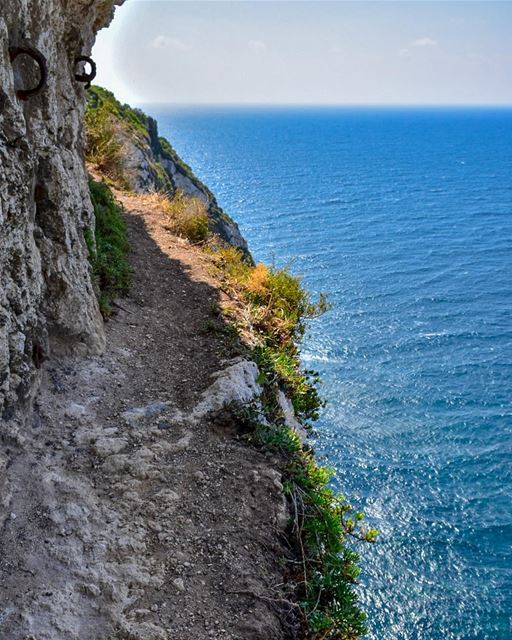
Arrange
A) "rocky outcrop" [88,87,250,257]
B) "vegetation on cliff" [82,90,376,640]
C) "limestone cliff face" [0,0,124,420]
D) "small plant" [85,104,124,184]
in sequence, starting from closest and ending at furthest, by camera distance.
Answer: "vegetation on cliff" [82,90,376,640], "limestone cliff face" [0,0,124,420], "small plant" [85,104,124,184], "rocky outcrop" [88,87,250,257]

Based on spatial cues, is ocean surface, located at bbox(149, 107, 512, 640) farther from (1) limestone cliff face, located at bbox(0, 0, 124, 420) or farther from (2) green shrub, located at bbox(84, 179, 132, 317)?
(1) limestone cliff face, located at bbox(0, 0, 124, 420)

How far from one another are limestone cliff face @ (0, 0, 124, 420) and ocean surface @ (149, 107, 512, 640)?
45.3ft

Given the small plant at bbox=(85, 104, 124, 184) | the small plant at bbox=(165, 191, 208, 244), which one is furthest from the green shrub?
the small plant at bbox=(85, 104, 124, 184)

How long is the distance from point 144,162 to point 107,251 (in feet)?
41.4

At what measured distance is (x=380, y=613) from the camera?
17266mm

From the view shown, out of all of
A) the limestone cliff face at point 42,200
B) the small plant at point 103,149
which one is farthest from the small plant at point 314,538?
the small plant at point 103,149

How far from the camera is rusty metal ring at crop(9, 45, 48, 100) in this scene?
20.6 ft

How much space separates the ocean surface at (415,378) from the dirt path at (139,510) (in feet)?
40.2

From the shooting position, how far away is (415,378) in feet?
97.6

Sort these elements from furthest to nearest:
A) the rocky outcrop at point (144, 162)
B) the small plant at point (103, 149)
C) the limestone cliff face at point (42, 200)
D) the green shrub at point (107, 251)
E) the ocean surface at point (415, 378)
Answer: the rocky outcrop at point (144, 162), the small plant at point (103, 149), the ocean surface at point (415, 378), the green shrub at point (107, 251), the limestone cliff face at point (42, 200)

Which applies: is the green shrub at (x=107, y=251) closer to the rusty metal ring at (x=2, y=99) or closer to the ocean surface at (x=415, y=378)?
the rusty metal ring at (x=2, y=99)

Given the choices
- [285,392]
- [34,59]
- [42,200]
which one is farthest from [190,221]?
[34,59]

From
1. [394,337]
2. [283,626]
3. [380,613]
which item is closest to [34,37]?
[283,626]

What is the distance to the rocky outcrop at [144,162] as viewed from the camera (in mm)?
19906
